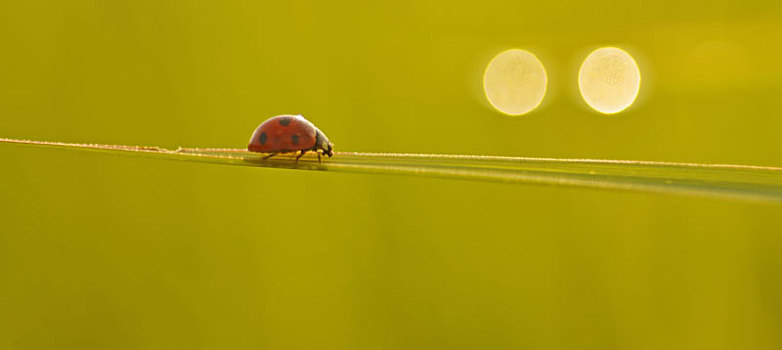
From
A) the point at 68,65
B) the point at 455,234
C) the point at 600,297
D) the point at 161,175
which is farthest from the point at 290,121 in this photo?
the point at 600,297

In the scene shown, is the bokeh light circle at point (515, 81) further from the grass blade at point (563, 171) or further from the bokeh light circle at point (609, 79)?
the grass blade at point (563, 171)

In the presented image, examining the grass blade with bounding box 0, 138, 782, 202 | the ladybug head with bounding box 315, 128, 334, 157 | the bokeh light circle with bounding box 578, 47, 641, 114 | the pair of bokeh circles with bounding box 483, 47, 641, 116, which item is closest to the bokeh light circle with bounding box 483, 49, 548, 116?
the pair of bokeh circles with bounding box 483, 47, 641, 116

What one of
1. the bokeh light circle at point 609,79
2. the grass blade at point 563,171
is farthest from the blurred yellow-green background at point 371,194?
the grass blade at point 563,171

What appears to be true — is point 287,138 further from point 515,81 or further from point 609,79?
point 609,79

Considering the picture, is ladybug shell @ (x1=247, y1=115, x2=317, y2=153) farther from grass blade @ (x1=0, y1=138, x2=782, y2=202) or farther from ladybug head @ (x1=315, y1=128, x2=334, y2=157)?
grass blade @ (x1=0, y1=138, x2=782, y2=202)

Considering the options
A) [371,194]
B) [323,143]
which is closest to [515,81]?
[323,143]

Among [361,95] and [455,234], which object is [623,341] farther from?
[361,95]

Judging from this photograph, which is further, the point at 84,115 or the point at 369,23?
the point at 369,23
